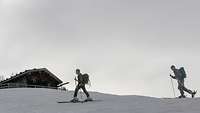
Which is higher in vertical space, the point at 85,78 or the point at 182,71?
the point at 182,71

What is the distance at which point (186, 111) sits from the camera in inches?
623

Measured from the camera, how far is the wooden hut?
161 ft

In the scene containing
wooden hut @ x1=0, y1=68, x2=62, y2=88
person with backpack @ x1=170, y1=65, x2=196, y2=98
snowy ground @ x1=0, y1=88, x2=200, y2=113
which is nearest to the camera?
snowy ground @ x1=0, y1=88, x2=200, y2=113

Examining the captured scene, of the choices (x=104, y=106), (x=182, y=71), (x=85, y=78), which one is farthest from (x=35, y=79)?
(x=104, y=106)

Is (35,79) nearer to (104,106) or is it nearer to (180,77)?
(180,77)

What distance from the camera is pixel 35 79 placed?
51500 mm

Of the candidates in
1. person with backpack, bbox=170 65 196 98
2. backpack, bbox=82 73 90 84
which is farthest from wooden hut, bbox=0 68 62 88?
person with backpack, bbox=170 65 196 98

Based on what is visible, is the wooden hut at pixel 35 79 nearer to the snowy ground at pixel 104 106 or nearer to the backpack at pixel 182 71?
the snowy ground at pixel 104 106

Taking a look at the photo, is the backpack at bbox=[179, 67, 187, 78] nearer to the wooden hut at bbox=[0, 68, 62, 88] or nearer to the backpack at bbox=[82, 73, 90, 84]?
the backpack at bbox=[82, 73, 90, 84]

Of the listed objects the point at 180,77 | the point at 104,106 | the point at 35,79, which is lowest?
the point at 104,106

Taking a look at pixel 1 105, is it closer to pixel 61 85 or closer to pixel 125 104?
pixel 125 104

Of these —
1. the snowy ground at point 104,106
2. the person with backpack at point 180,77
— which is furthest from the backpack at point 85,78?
the person with backpack at point 180,77

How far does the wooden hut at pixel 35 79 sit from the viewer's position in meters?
49.1

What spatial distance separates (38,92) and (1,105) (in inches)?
257
